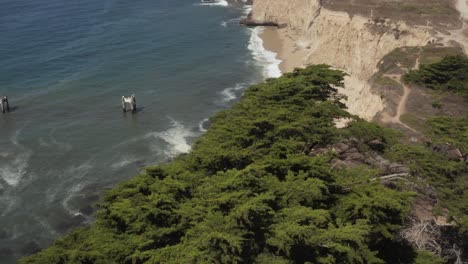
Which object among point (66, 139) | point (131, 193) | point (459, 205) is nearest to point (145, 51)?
point (66, 139)

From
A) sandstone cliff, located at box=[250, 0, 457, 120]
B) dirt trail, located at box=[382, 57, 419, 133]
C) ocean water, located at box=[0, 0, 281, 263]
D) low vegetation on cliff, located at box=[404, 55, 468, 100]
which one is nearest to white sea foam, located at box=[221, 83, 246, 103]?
ocean water, located at box=[0, 0, 281, 263]

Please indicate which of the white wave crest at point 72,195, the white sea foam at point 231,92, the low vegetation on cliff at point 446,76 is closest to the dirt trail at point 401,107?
the low vegetation on cliff at point 446,76

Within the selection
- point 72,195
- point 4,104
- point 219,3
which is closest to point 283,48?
point 219,3

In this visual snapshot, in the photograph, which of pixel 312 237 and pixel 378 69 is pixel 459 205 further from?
pixel 378 69

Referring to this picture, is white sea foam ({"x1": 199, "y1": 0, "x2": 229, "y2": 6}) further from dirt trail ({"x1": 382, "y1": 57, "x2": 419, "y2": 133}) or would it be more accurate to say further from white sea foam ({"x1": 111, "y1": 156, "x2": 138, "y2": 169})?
dirt trail ({"x1": 382, "y1": 57, "x2": 419, "y2": 133})

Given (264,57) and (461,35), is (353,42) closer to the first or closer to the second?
(461,35)
